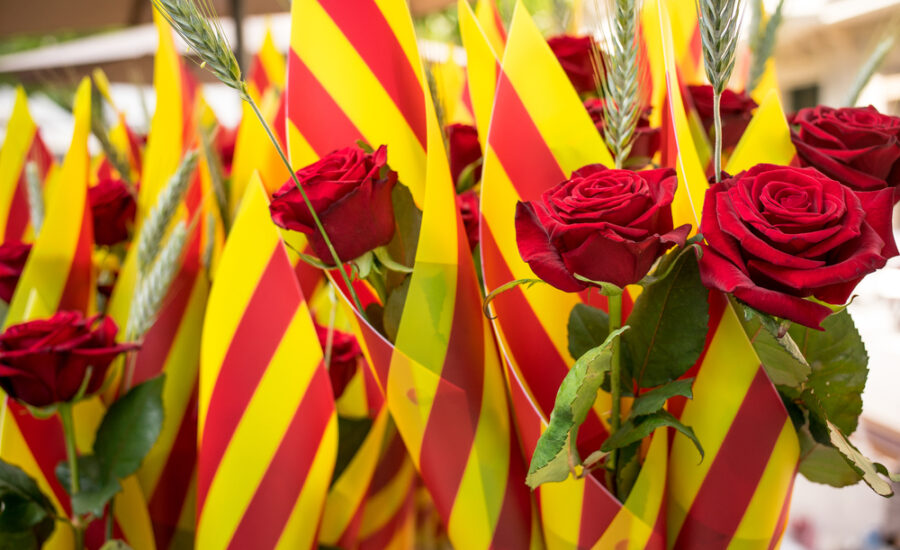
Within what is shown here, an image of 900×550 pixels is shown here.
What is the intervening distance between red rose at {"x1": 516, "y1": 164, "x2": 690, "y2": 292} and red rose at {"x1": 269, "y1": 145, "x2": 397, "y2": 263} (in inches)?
3.6

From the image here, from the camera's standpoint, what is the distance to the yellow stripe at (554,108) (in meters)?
0.45

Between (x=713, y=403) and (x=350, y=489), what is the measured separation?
0.31 metres

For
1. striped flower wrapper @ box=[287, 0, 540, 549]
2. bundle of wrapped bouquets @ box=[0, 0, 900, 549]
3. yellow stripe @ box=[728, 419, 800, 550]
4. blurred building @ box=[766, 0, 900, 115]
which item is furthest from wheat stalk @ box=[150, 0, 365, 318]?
blurred building @ box=[766, 0, 900, 115]

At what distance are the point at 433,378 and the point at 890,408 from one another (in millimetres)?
1462

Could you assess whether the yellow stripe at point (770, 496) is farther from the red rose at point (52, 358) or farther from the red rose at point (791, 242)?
the red rose at point (52, 358)

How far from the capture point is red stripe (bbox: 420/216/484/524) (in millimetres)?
449

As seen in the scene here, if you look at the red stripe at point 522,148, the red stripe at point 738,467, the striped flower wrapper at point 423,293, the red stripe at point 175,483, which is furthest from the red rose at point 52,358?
the red stripe at point 738,467

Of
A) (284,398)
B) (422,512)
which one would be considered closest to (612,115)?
(284,398)

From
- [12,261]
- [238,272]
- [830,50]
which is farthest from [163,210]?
Result: [830,50]

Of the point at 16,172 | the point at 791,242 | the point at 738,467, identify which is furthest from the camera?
the point at 16,172

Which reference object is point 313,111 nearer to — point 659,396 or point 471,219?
point 471,219

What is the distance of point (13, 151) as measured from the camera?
755mm

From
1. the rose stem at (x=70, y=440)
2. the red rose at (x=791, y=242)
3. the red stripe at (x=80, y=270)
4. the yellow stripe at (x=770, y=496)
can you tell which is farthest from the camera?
the red stripe at (x=80, y=270)

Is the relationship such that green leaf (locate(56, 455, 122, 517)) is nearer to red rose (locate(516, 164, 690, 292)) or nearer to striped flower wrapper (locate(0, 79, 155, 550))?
striped flower wrapper (locate(0, 79, 155, 550))
